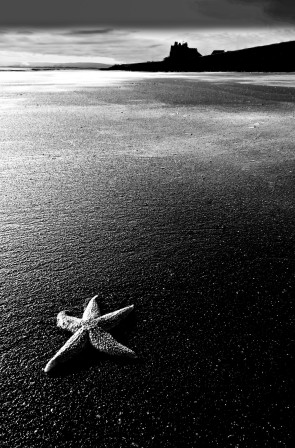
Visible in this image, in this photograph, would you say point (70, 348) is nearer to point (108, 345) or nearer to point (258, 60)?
point (108, 345)

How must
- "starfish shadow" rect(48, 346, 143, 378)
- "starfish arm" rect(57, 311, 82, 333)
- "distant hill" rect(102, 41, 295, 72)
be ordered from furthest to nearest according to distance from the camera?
"distant hill" rect(102, 41, 295, 72), "starfish arm" rect(57, 311, 82, 333), "starfish shadow" rect(48, 346, 143, 378)

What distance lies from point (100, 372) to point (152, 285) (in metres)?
0.92

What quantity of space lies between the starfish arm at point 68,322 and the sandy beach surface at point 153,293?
58mm

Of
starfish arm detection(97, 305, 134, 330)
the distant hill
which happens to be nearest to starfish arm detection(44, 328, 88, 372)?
starfish arm detection(97, 305, 134, 330)

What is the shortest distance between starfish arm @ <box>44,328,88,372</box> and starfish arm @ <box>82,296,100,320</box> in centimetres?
13

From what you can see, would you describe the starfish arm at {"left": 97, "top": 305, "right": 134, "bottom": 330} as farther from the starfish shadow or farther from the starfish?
the starfish shadow

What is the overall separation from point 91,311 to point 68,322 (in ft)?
0.55

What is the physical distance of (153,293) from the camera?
267cm

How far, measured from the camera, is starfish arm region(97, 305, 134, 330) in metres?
2.23

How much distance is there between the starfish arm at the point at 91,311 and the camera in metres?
2.28

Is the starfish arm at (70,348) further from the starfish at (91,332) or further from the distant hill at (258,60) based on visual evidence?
the distant hill at (258,60)

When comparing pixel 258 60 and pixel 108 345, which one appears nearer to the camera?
pixel 108 345

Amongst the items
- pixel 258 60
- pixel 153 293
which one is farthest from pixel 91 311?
pixel 258 60

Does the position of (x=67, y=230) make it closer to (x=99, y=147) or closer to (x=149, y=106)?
(x=99, y=147)
